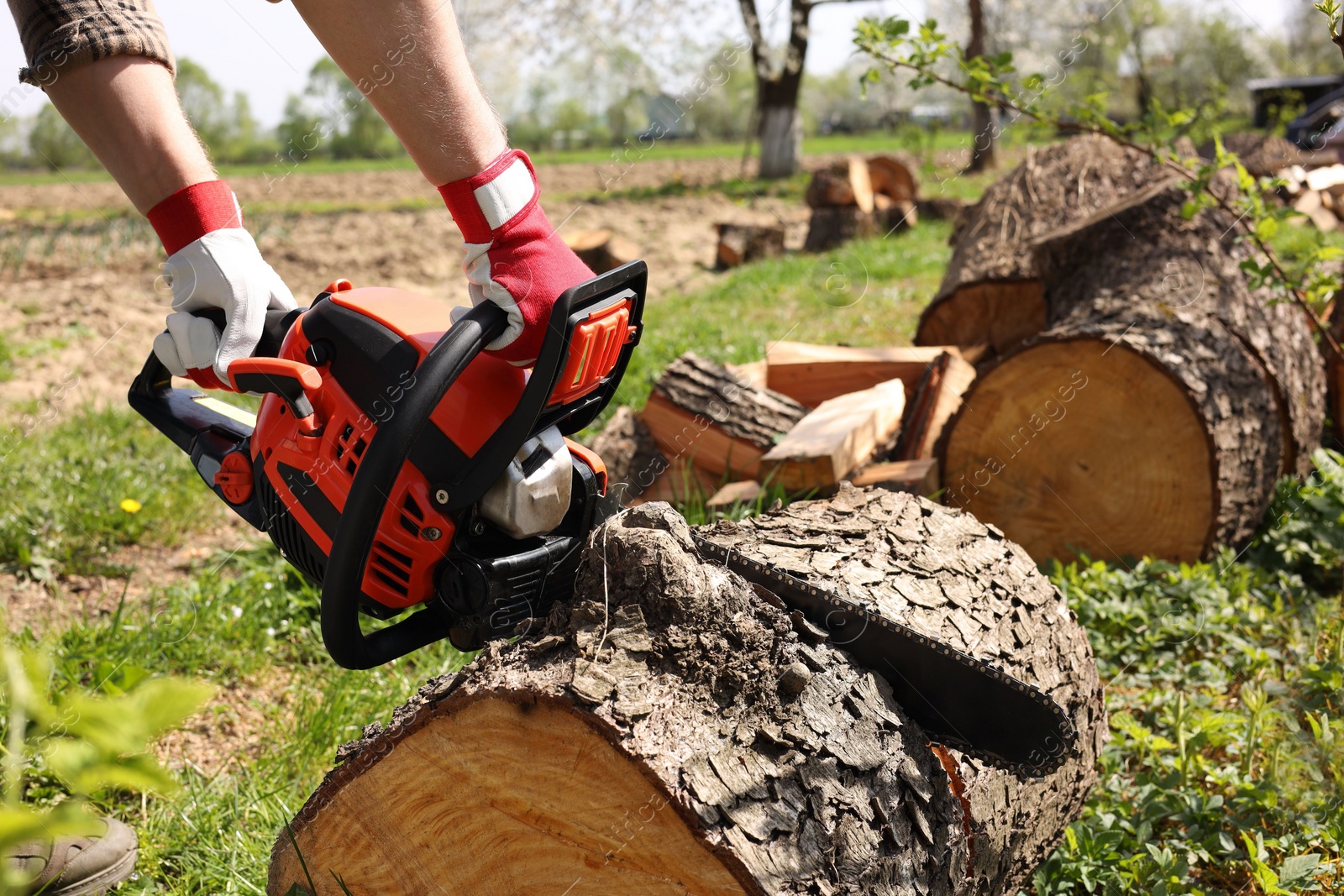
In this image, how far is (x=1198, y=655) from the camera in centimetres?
273

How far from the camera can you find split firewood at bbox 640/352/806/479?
11.4 ft

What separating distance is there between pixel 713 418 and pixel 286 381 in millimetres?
1883

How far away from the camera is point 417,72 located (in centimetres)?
157

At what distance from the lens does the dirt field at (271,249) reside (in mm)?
6098

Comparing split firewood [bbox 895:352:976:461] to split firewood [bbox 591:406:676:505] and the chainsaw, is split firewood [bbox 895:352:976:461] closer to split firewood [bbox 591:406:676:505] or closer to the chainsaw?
split firewood [bbox 591:406:676:505]

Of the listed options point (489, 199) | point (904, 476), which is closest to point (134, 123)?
point (489, 199)

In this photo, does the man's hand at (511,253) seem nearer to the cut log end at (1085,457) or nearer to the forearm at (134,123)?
the forearm at (134,123)

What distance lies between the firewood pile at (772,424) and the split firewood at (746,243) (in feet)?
20.3

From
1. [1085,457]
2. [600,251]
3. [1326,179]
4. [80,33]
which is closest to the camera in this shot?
[80,33]

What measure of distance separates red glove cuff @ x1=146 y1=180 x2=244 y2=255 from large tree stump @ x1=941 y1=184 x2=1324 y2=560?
7.92 ft

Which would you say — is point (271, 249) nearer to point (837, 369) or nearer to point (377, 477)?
point (837, 369)

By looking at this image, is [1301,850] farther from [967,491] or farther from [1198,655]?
[967,491]

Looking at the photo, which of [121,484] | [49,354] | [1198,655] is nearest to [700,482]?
[1198,655]

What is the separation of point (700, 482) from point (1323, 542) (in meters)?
2.12
